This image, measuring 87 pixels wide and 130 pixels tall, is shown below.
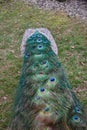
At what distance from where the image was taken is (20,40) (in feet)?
26.6

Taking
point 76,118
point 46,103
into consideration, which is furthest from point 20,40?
point 76,118

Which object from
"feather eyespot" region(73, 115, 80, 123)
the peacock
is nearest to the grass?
the peacock

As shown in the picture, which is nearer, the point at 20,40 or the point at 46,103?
the point at 46,103

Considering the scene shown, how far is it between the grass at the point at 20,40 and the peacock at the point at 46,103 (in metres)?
1.58

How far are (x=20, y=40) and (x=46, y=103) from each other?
503 cm

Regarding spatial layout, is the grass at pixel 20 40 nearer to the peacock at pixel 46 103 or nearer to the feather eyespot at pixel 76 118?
the peacock at pixel 46 103

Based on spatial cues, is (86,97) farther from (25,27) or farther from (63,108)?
(25,27)

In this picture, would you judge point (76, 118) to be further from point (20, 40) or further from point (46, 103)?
point (20, 40)

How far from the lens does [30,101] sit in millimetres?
3381

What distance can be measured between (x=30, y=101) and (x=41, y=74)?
0.45 meters

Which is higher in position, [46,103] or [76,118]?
[46,103]

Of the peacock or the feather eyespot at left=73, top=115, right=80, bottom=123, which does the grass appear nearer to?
the peacock

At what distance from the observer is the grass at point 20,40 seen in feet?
20.0

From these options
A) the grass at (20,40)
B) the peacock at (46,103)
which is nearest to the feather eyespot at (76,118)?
the peacock at (46,103)
